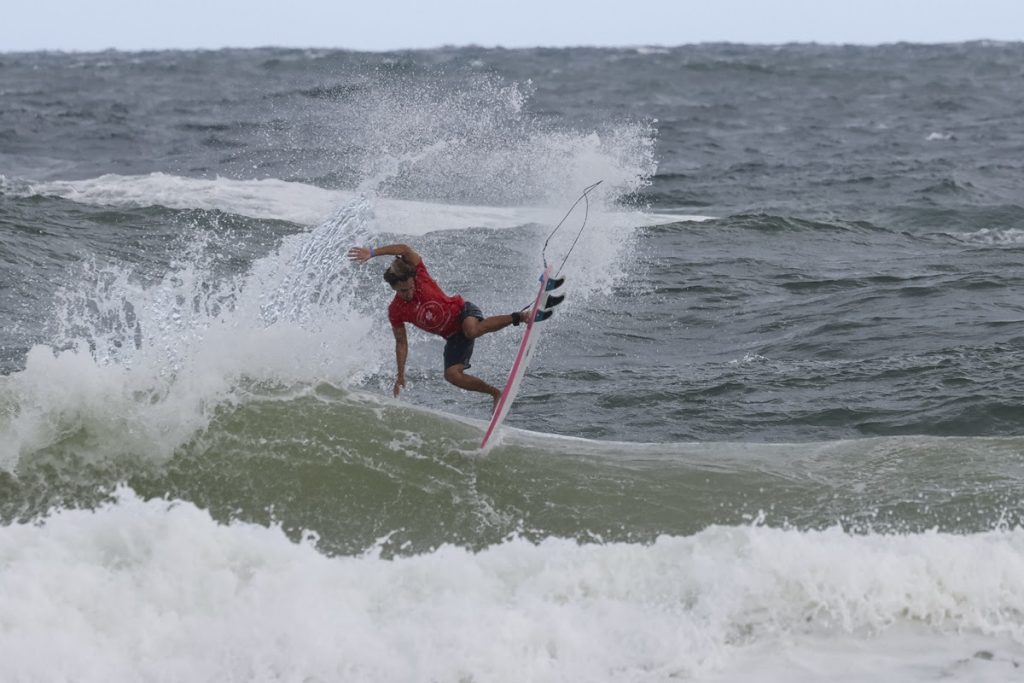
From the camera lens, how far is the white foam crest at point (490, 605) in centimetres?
558

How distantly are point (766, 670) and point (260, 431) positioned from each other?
379 cm

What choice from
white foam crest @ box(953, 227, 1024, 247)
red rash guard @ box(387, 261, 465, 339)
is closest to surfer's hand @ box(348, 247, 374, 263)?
red rash guard @ box(387, 261, 465, 339)

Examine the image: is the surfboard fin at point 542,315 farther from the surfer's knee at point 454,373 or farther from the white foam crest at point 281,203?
the white foam crest at point 281,203

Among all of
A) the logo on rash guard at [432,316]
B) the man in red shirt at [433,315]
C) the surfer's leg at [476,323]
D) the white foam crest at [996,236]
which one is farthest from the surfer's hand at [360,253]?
the white foam crest at [996,236]

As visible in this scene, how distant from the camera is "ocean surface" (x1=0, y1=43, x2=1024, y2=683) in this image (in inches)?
227

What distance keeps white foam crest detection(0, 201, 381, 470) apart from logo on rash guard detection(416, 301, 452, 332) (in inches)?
41.2

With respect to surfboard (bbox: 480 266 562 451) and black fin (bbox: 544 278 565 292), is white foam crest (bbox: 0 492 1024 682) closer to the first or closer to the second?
surfboard (bbox: 480 266 562 451)

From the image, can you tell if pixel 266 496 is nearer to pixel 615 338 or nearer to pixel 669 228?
pixel 615 338

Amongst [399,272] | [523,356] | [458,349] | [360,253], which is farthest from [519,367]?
[360,253]

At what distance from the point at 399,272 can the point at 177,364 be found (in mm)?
1656

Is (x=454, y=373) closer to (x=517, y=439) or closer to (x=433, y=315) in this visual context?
(x=433, y=315)

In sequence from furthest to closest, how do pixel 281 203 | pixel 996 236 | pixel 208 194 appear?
pixel 208 194, pixel 281 203, pixel 996 236

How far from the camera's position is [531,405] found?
10.2 meters

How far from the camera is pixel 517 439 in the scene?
8.55 metres
